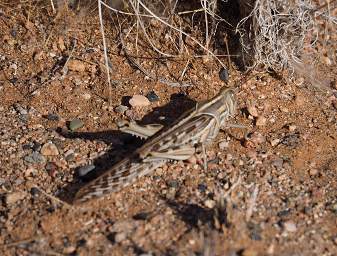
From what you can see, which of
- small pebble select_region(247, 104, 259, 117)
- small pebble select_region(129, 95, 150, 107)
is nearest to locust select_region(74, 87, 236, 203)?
small pebble select_region(247, 104, 259, 117)

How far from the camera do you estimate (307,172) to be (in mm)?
3004

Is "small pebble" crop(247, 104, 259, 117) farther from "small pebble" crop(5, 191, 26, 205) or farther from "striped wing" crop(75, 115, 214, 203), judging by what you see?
"small pebble" crop(5, 191, 26, 205)

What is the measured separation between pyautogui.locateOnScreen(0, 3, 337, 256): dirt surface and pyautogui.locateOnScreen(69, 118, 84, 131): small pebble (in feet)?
0.04

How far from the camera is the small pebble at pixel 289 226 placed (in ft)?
8.65

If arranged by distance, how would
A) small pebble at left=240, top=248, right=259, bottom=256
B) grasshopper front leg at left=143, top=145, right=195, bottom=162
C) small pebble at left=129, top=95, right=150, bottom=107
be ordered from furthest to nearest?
1. small pebble at left=129, top=95, right=150, bottom=107
2. grasshopper front leg at left=143, top=145, right=195, bottom=162
3. small pebble at left=240, top=248, right=259, bottom=256

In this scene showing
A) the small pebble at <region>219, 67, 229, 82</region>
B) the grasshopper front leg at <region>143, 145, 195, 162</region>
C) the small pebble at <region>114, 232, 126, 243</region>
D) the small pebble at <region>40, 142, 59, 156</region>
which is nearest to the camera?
the small pebble at <region>114, 232, 126, 243</region>

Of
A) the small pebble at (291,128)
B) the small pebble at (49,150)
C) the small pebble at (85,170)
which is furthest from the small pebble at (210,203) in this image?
the small pebble at (49,150)

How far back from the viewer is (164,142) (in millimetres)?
2883

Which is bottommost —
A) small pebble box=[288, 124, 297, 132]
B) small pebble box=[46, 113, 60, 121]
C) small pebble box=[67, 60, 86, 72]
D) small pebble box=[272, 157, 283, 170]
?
small pebble box=[272, 157, 283, 170]

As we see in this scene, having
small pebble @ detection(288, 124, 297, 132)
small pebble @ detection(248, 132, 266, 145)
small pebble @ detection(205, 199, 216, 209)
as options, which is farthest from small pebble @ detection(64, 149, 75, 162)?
small pebble @ detection(288, 124, 297, 132)

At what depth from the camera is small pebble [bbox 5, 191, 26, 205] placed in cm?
280

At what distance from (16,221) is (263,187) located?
1.26 meters

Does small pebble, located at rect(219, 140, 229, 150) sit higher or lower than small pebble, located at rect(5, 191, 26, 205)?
higher

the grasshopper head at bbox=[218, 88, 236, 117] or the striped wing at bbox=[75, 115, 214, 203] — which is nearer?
the striped wing at bbox=[75, 115, 214, 203]
